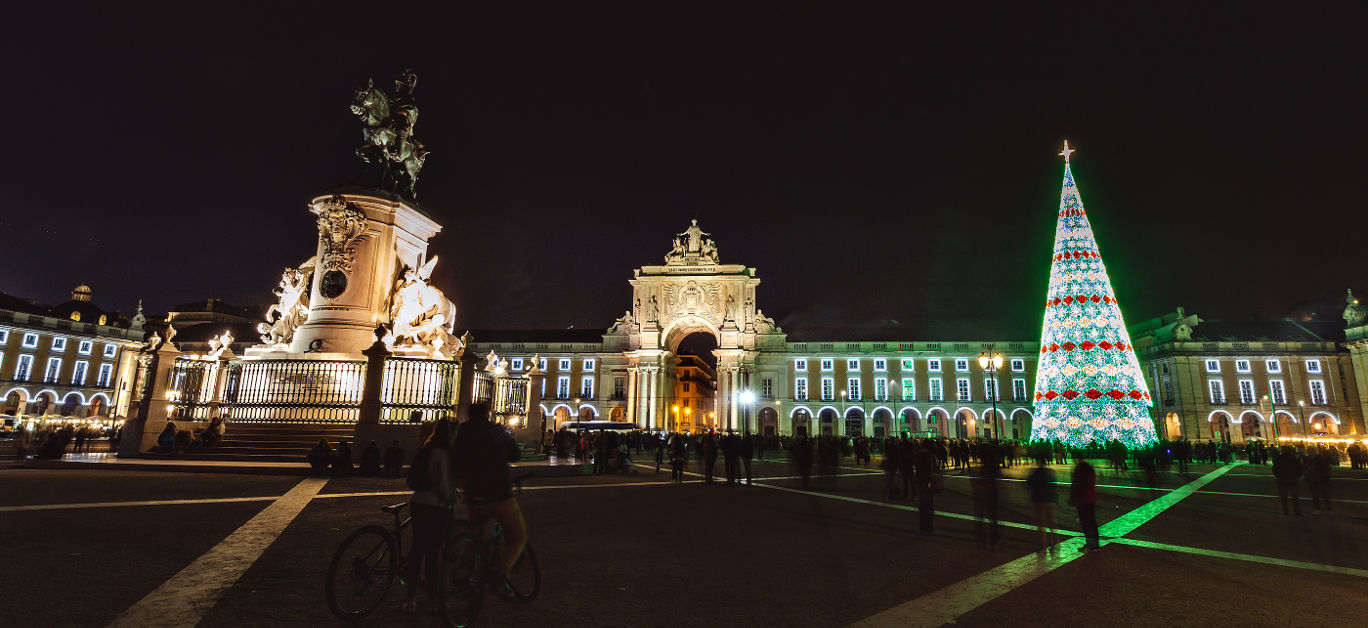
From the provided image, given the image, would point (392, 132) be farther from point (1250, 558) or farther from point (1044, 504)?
point (1250, 558)

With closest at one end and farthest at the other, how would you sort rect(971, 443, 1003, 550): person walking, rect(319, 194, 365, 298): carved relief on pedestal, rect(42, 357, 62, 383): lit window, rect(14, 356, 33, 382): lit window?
rect(971, 443, 1003, 550): person walking, rect(319, 194, 365, 298): carved relief on pedestal, rect(14, 356, 33, 382): lit window, rect(42, 357, 62, 383): lit window

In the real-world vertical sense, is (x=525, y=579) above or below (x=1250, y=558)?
above

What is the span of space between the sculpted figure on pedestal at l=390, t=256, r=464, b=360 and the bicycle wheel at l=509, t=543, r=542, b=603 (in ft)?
40.8

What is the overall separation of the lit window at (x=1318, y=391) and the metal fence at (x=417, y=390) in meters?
75.8

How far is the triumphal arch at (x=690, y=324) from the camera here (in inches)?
2574

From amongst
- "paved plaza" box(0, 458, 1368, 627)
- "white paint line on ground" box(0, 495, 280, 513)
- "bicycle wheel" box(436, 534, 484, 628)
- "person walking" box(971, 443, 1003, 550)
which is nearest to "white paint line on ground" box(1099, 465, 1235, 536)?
"paved plaza" box(0, 458, 1368, 627)

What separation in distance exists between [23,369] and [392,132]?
60.5 metres

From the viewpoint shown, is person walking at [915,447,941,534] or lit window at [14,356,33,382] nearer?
person walking at [915,447,941,534]

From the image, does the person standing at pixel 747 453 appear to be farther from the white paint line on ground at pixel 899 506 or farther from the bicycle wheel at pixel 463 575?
the bicycle wheel at pixel 463 575

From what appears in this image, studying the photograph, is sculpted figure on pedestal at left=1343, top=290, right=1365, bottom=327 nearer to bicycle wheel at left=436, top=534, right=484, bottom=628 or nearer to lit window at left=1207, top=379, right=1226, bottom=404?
lit window at left=1207, top=379, right=1226, bottom=404

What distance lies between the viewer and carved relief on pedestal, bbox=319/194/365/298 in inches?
643

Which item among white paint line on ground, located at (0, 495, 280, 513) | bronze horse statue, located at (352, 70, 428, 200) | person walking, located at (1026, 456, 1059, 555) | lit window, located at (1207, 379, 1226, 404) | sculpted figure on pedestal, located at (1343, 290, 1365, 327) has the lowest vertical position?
white paint line on ground, located at (0, 495, 280, 513)

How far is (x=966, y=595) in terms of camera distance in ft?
18.3

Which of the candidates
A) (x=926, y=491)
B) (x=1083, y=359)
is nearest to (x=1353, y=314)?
(x=1083, y=359)
